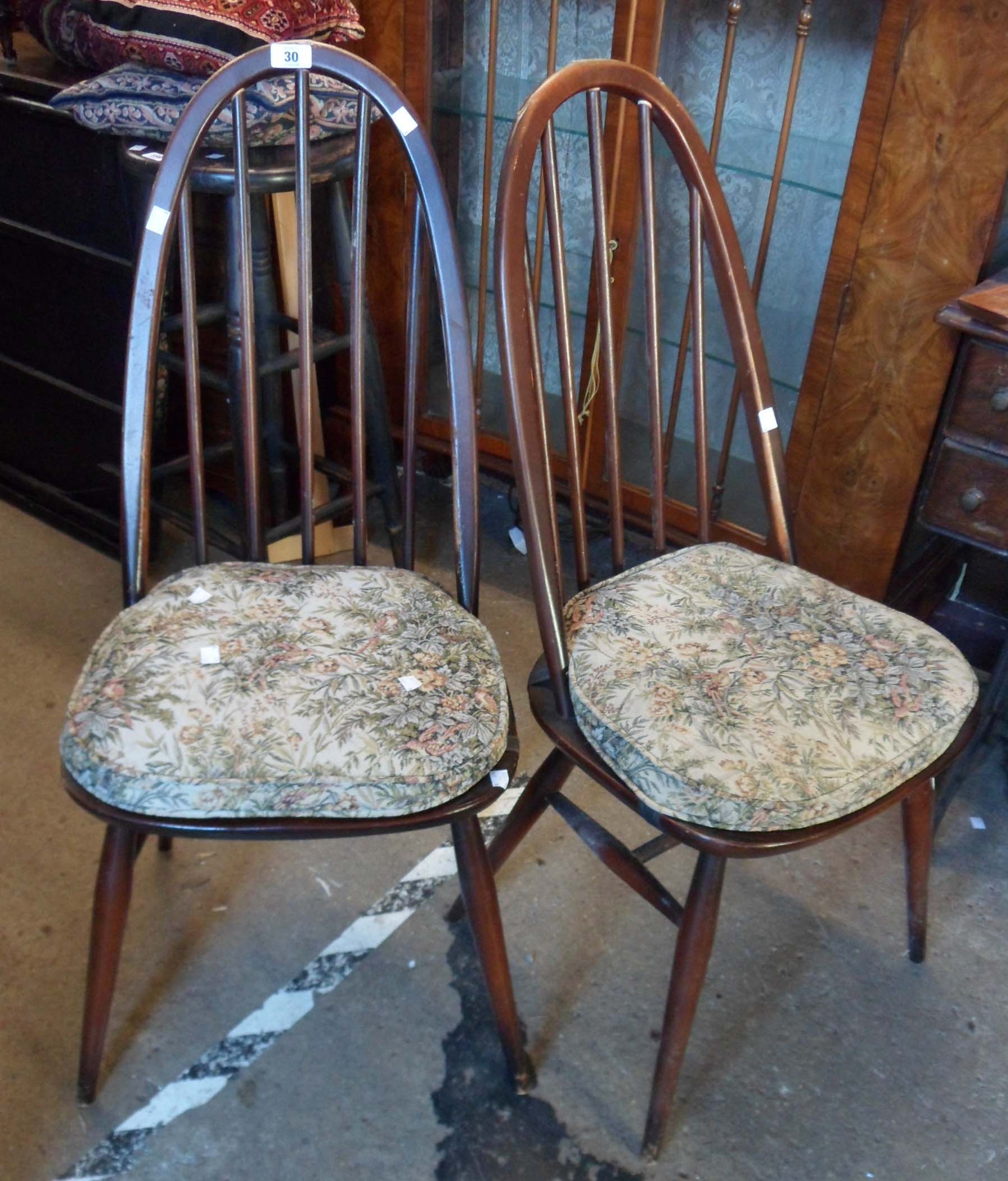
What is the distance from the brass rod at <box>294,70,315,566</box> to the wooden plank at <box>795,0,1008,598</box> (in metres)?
0.71

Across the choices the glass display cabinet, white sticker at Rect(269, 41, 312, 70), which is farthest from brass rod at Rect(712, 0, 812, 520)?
white sticker at Rect(269, 41, 312, 70)

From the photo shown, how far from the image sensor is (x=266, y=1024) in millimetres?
1199

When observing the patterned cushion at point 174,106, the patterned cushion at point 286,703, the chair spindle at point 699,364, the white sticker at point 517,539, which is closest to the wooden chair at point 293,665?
the patterned cushion at point 286,703

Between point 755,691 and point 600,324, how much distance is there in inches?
15.8

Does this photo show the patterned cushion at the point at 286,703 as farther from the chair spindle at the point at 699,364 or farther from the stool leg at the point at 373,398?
the stool leg at the point at 373,398

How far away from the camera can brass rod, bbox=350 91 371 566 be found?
107cm

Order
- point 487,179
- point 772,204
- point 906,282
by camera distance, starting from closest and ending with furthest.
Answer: point 906,282, point 772,204, point 487,179

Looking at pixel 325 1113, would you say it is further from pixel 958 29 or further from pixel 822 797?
pixel 958 29

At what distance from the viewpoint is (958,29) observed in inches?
47.9

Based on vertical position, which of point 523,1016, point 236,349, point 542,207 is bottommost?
point 523,1016

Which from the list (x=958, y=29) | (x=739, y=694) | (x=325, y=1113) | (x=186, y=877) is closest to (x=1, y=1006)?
(x=186, y=877)

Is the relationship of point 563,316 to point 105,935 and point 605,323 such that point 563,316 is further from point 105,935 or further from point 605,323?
point 105,935

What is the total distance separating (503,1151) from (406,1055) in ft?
0.48

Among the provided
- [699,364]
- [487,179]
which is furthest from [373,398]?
[699,364]
